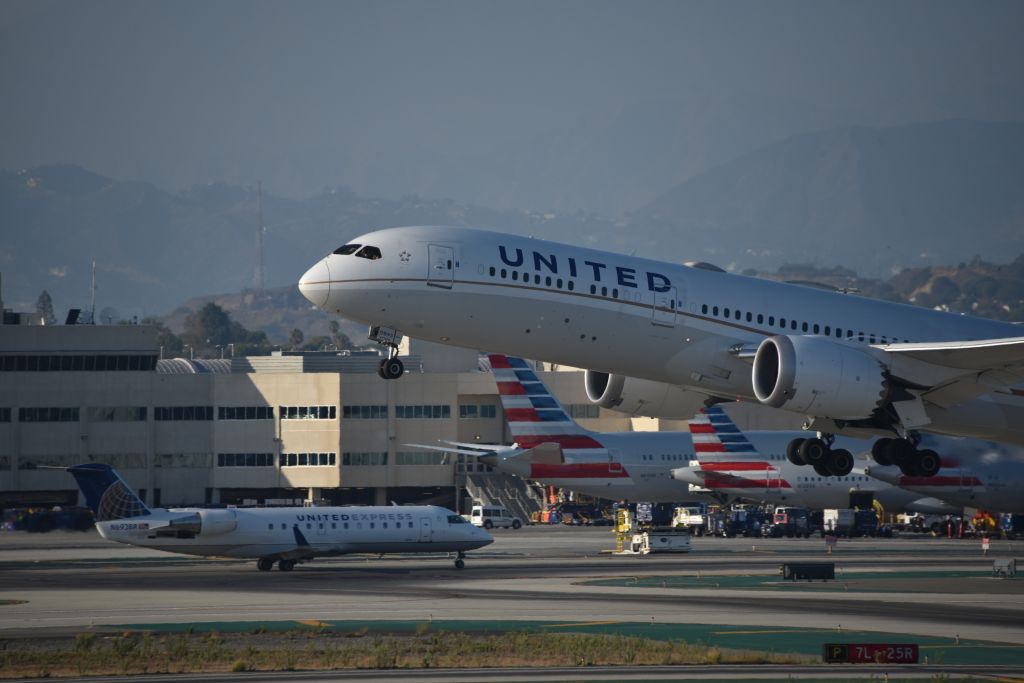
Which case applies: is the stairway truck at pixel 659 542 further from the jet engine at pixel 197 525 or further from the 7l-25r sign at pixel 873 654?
the 7l-25r sign at pixel 873 654

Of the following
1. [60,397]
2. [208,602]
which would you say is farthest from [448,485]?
[208,602]

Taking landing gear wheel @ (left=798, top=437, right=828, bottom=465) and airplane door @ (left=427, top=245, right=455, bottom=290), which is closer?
airplane door @ (left=427, top=245, right=455, bottom=290)

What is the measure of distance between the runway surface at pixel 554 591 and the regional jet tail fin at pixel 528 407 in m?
11.9

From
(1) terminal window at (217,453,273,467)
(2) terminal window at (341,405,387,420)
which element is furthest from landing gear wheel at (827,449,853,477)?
(1) terminal window at (217,453,273,467)

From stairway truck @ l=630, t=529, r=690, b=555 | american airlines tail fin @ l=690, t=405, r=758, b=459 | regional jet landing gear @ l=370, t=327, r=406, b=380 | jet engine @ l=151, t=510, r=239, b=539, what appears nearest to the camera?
regional jet landing gear @ l=370, t=327, r=406, b=380

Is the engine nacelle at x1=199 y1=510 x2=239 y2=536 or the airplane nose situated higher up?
the airplane nose

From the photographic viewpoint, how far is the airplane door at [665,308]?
5428 centimetres

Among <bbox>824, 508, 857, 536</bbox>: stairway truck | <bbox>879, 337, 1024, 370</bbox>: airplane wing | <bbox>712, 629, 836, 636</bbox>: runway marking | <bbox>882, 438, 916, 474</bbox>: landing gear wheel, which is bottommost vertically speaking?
<bbox>712, 629, 836, 636</bbox>: runway marking

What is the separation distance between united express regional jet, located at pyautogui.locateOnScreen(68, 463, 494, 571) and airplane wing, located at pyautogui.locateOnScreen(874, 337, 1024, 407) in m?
40.4

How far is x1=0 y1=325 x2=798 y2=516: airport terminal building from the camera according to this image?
159m

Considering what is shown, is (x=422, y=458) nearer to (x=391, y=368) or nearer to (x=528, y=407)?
(x=528, y=407)

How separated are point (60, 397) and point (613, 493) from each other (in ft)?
232

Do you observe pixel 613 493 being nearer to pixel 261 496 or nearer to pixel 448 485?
pixel 448 485

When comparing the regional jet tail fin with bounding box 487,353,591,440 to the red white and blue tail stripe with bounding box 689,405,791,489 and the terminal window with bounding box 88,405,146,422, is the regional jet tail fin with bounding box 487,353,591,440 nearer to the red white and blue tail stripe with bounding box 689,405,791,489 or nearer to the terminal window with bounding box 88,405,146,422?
the red white and blue tail stripe with bounding box 689,405,791,489
